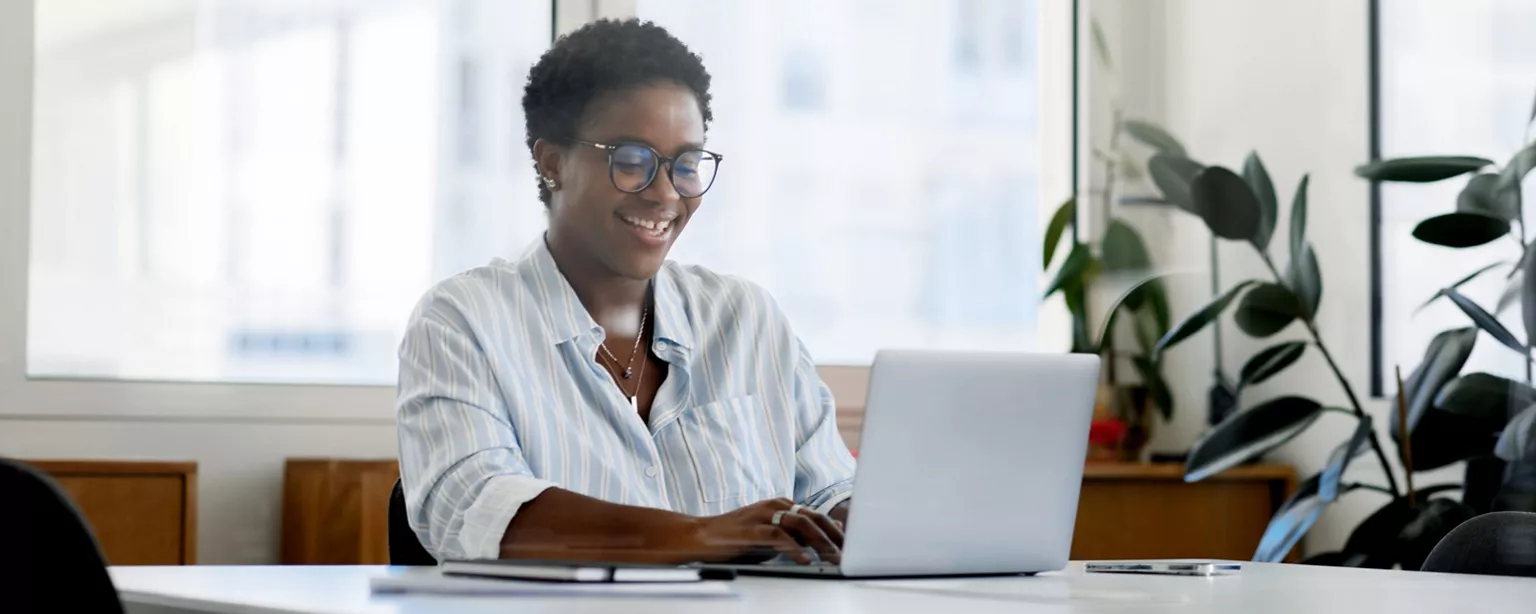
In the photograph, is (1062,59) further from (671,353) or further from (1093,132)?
(671,353)

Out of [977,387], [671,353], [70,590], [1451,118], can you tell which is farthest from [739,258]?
[70,590]

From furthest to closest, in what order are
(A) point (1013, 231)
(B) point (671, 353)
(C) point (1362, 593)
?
(A) point (1013, 231)
(B) point (671, 353)
(C) point (1362, 593)

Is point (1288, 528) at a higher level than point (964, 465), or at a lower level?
lower

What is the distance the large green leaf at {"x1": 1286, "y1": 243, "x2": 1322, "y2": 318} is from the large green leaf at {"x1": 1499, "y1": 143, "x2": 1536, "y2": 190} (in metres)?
0.38

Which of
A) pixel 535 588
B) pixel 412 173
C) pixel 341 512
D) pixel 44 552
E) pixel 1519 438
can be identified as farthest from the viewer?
pixel 412 173

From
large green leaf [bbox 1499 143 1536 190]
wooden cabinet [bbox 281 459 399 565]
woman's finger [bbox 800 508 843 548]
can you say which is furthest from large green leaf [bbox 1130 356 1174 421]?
woman's finger [bbox 800 508 843 548]

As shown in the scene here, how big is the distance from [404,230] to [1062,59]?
157cm

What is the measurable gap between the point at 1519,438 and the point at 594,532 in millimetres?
1673

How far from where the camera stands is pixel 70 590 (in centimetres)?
88

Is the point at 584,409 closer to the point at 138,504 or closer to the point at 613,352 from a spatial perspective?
the point at 613,352

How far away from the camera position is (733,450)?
1.86 meters

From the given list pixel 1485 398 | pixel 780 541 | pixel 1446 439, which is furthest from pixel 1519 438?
pixel 780 541

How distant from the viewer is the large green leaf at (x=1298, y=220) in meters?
3.09

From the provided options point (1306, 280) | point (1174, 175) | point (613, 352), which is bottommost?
point (613, 352)
